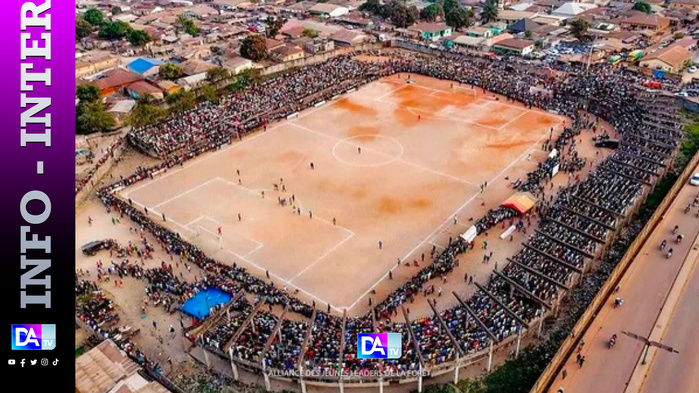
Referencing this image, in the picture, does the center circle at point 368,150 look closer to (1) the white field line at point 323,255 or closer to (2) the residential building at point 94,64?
(1) the white field line at point 323,255

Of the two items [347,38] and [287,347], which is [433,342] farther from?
[347,38]

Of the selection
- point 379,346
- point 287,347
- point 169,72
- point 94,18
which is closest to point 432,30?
point 169,72

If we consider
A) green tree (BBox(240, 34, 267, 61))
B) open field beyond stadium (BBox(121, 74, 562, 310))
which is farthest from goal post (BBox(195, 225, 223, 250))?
green tree (BBox(240, 34, 267, 61))

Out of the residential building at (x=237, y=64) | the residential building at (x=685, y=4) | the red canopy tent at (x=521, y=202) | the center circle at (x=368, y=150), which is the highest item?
the residential building at (x=685, y=4)

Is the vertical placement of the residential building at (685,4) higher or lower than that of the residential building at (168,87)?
higher

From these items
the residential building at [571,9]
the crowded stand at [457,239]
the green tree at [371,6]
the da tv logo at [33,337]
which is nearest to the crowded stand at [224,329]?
the crowded stand at [457,239]

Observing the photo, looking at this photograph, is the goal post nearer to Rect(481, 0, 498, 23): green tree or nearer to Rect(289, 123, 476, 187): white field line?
Rect(289, 123, 476, 187): white field line
